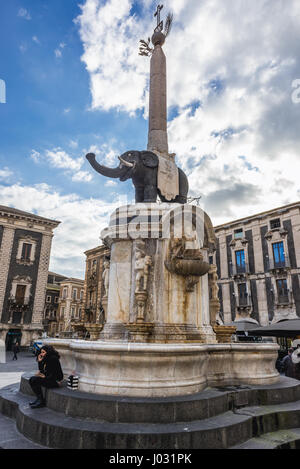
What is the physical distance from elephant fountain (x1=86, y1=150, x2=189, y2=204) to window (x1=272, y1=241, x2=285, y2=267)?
2177cm

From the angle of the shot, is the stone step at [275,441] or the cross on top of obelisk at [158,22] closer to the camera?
the stone step at [275,441]

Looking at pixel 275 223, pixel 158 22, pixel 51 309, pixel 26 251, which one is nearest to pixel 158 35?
pixel 158 22

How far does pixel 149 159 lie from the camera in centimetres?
872

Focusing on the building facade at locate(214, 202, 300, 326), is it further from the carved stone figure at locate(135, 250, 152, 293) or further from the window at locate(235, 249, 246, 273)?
the carved stone figure at locate(135, 250, 152, 293)

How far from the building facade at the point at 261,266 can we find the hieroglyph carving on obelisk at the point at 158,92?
20754mm

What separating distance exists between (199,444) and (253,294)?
1062 inches

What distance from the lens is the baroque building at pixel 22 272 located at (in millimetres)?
33000

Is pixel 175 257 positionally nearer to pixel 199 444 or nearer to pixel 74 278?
pixel 199 444

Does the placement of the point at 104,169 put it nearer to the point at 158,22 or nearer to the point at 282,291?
the point at 158,22

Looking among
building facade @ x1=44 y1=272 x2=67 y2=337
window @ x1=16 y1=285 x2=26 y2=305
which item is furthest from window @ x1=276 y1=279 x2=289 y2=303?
building facade @ x1=44 y1=272 x2=67 y2=337

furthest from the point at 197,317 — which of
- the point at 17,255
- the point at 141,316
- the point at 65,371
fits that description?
the point at 17,255

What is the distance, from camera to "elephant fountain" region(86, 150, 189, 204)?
851cm

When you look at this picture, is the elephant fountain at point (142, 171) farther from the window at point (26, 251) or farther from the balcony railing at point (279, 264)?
the window at point (26, 251)

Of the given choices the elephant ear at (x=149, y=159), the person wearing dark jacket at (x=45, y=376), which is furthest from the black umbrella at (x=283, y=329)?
the person wearing dark jacket at (x=45, y=376)
